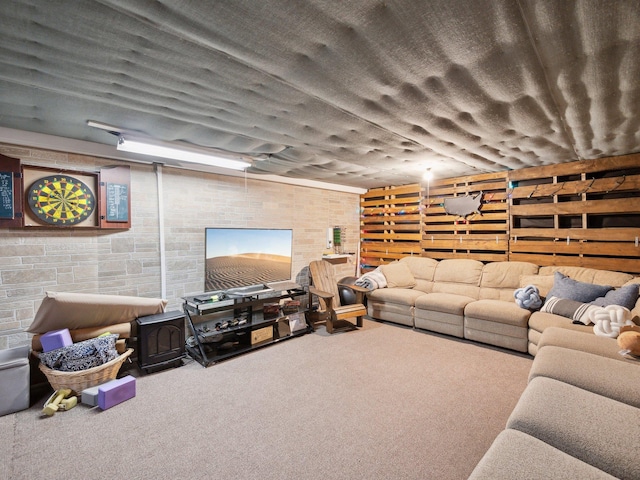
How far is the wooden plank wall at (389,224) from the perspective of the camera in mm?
5605

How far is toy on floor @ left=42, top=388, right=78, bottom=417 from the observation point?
7.44 feet

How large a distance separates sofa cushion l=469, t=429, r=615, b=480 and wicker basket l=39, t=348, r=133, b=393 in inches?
111

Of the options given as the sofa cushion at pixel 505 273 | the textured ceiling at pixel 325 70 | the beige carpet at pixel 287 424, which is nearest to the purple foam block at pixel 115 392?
the beige carpet at pixel 287 424

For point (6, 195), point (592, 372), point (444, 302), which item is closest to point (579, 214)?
point (444, 302)

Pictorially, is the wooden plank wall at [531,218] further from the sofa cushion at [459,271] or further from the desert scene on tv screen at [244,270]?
the desert scene on tv screen at [244,270]

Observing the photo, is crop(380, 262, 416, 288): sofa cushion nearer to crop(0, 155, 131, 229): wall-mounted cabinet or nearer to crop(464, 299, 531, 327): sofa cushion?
crop(464, 299, 531, 327): sofa cushion

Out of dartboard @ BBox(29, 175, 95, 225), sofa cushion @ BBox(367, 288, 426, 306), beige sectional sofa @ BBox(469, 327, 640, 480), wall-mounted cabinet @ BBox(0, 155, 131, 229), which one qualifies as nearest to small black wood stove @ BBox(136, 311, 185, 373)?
wall-mounted cabinet @ BBox(0, 155, 131, 229)

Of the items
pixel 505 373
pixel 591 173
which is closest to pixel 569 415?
pixel 505 373

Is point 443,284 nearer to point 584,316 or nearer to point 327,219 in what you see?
point 584,316

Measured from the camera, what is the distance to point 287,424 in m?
2.18

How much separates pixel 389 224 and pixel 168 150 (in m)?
4.14

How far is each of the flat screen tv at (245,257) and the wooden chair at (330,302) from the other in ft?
1.51

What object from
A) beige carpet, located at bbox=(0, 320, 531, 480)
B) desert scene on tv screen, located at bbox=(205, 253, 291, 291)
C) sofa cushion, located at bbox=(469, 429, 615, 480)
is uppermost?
desert scene on tv screen, located at bbox=(205, 253, 291, 291)

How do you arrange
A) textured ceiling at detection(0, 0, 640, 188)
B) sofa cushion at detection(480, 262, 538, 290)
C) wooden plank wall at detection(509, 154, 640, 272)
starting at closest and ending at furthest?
textured ceiling at detection(0, 0, 640, 188), wooden plank wall at detection(509, 154, 640, 272), sofa cushion at detection(480, 262, 538, 290)
